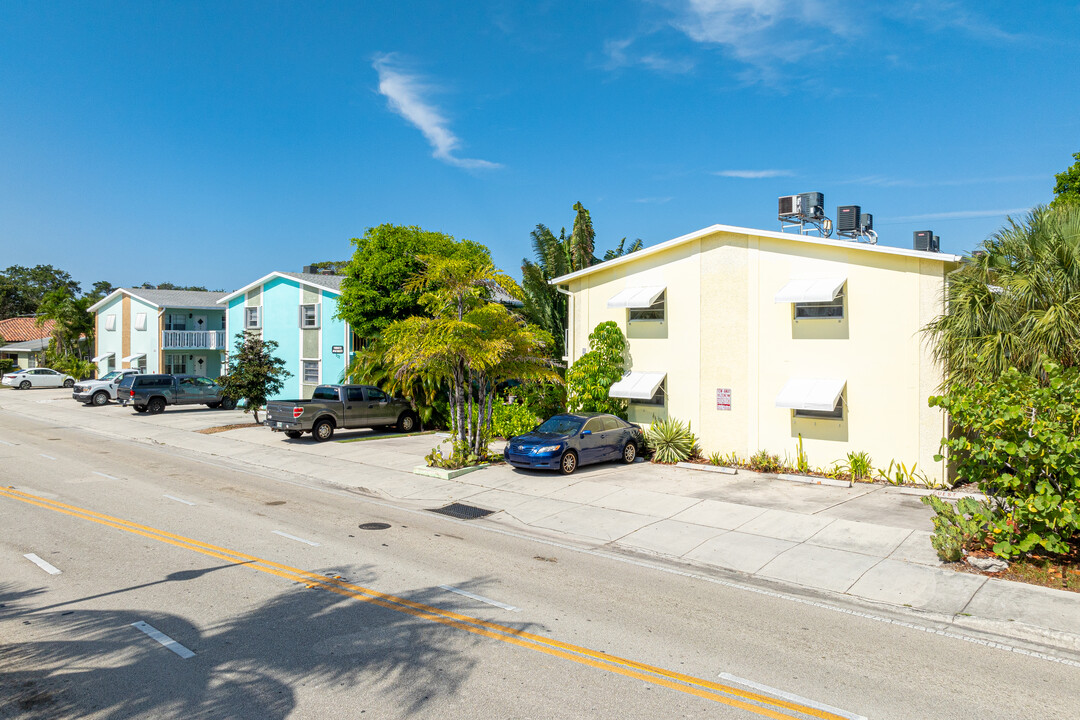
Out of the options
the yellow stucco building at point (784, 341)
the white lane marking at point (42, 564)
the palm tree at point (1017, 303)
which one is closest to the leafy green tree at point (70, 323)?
the yellow stucco building at point (784, 341)

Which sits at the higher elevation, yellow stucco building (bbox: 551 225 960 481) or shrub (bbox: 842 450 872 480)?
yellow stucco building (bbox: 551 225 960 481)

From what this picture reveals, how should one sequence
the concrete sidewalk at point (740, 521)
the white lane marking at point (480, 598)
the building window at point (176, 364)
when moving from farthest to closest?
the building window at point (176, 364)
the concrete sidewalk at point (740, 521)
the white lane marking at point (480, 598)

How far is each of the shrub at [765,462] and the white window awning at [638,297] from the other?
16.1 ft

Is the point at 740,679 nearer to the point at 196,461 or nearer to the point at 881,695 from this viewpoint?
the point at 881,695

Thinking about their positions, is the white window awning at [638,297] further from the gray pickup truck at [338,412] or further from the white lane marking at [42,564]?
the white lane marking at [42,564]

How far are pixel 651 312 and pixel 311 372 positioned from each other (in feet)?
65.8

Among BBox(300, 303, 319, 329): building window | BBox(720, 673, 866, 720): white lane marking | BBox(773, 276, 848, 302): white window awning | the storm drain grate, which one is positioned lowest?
BBox(720, 673, 866, 720): white lane marking

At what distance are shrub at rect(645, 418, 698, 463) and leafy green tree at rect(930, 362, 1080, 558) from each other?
8823mm

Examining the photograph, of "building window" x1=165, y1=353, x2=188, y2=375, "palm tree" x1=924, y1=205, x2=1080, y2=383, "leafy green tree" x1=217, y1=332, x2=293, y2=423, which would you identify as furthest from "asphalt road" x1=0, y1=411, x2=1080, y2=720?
"building window" x1=165, y1=353, x2=188, y2=375

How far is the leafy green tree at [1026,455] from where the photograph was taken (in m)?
8.85

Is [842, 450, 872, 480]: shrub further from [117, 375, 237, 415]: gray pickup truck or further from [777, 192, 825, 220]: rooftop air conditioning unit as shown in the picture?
[117, 375, 237, 415]: gray pickup truck

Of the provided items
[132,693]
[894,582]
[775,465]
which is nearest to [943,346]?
[775,465]

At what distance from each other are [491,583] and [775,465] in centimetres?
1040

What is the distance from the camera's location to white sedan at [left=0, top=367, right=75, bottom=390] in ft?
164
